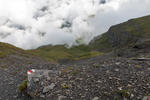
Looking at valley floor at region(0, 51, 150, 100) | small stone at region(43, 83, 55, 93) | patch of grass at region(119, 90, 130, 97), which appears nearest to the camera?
patch of grass at region(119, 90, 130, 97)

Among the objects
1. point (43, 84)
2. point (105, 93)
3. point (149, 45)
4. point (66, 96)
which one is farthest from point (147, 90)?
point (149, 45)

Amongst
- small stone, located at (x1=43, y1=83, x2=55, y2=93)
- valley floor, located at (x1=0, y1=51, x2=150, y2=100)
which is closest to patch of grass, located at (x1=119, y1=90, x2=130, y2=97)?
valley floor, located at (x1=0, y1=51, x2=150, y2=100)

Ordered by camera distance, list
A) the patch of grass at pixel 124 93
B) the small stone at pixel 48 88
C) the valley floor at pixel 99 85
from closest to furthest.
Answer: the patch of grass at pixel 124 93
the valley floor at pixel 99 85
the small stone at pixel 48 88

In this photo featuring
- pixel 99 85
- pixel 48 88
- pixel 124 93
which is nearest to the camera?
pixel 124 93

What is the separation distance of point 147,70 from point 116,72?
2.54 m

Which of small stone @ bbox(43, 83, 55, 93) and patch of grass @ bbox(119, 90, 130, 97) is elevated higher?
small stone @ bbox(43, 83, 55, 93)

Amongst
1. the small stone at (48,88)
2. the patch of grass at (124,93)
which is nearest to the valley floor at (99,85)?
the patch of grass at (124,93)

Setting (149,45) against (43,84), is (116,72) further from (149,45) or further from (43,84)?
(149,45)

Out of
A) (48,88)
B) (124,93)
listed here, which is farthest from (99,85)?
(48,88)

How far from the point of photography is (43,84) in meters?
9.67

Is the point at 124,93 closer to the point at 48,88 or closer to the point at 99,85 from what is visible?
the point at 99,85

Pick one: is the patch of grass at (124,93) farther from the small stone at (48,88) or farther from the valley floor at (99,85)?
the small stone at (48,88)

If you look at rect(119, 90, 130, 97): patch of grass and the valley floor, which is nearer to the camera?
rect(119, 90, 130, 97): patch of grass

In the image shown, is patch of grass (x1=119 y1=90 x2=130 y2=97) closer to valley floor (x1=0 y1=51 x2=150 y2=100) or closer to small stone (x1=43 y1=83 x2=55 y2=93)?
valley floor (x1=0 y1=51 x2=150 y2=100)
